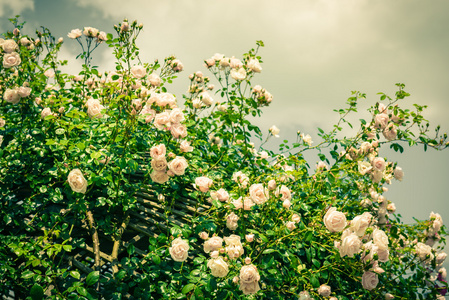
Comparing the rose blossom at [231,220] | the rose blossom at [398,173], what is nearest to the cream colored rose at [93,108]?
the rose blossom at [231,220]

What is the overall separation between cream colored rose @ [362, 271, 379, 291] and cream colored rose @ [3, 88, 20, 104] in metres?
3.08

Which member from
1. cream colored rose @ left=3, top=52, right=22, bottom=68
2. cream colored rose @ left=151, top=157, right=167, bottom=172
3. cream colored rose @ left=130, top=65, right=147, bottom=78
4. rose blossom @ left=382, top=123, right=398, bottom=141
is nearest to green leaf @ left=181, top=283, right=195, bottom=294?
cream colored rose @ left=151, top=157, right=167, bottom=172

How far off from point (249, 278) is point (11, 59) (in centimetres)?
266

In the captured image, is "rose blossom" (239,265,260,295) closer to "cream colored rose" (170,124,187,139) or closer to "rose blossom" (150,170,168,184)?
"rose blossom" (150,170,168,184)

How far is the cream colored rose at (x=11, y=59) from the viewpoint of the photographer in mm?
2762

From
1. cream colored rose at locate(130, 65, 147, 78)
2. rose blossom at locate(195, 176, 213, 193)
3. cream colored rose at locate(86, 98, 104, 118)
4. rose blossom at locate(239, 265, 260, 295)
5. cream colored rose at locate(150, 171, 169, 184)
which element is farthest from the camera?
cream colored rose at locate(130, 65, 147, 78)

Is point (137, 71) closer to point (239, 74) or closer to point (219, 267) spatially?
point (239, 74)

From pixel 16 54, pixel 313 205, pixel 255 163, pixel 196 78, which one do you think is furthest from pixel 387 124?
pixel 16 54

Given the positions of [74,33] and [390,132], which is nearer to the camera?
[390,132]

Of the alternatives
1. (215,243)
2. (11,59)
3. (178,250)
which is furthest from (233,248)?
(11,59)

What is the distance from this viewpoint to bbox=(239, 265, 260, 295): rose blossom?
1.81 meters

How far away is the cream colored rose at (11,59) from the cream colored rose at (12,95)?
217 millimetres

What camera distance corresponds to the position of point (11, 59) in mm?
2779

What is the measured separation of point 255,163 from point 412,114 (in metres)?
1.57
